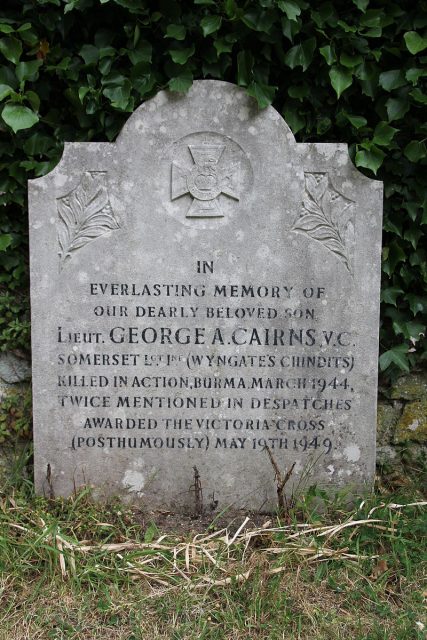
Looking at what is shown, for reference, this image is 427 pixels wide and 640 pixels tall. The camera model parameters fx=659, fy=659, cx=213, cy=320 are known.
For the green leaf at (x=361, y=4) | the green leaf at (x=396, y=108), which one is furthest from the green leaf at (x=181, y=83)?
the green leaf at (x=396, y=108)

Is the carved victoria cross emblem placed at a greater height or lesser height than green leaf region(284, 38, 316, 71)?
lesser

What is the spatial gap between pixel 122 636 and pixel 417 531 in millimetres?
1400

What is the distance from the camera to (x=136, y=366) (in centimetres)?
331

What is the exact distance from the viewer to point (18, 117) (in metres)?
3.26

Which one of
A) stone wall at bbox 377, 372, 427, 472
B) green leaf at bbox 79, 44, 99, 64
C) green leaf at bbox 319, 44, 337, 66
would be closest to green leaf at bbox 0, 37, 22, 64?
green leaf at bbox 79, 44, 99, 64

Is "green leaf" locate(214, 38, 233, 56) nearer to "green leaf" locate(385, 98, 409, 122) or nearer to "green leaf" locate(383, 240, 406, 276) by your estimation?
"green leaf" locate(385, 98, 409, 122)

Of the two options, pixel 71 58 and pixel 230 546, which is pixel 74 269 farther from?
pixel 230 546

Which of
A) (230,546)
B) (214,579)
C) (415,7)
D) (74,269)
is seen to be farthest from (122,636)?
(415,7)

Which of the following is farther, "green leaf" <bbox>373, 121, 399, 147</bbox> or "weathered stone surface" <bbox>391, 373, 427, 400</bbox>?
"weathered stone surface" <bbox>391, 373, 427, 400</bbox>

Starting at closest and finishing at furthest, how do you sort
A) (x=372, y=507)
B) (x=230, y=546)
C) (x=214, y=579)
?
(x=214, y=579) → (x=230, y=546) → (x=372, y=507)

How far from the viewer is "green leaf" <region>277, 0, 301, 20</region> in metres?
3.10

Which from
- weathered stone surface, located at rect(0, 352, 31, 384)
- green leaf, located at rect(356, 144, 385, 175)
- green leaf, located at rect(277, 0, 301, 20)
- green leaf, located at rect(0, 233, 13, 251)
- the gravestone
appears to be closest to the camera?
green leaf, located at rect(277, 0, 301, 20)

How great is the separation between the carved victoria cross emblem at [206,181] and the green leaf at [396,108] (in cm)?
86

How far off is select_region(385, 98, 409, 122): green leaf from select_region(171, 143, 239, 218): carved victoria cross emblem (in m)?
0.86
